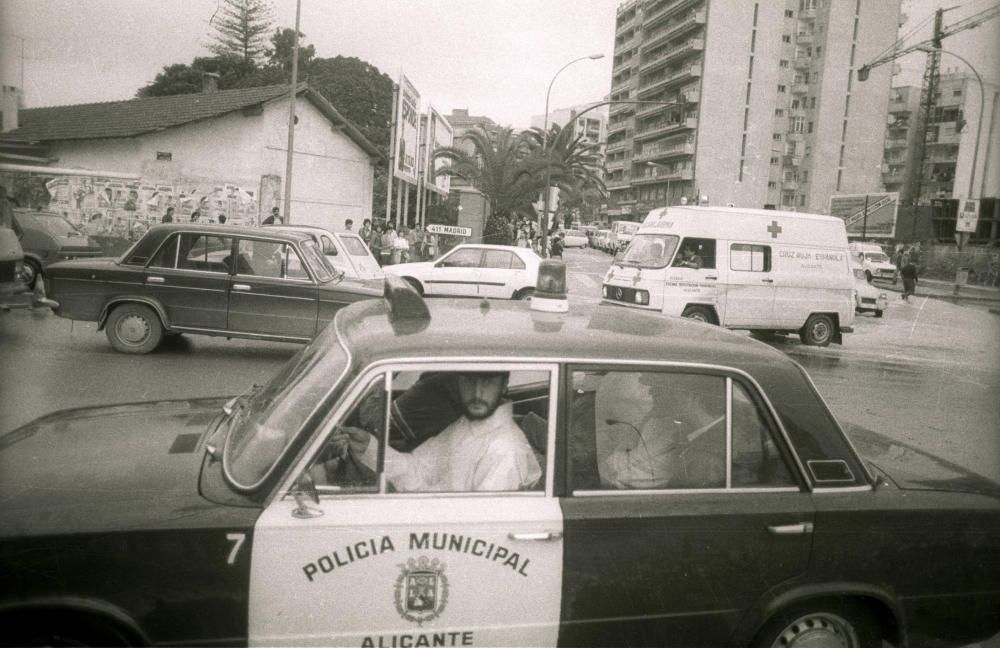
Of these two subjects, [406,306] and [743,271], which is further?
[743,271]

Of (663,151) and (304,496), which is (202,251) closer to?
(304,496)

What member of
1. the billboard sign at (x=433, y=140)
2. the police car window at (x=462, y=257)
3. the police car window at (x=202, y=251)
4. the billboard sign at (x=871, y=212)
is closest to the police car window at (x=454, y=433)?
the police car window at (x=202, y=251)

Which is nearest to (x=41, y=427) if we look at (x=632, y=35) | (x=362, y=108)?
(x=362, y=108)

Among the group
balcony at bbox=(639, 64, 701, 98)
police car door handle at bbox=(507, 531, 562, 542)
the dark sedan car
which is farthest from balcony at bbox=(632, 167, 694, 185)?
police car door handle at bbox=(507, 531, 562, 542)

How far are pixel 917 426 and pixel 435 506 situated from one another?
8.11 m

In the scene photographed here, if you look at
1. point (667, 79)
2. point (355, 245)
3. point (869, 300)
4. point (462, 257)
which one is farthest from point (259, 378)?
point (667, 79)

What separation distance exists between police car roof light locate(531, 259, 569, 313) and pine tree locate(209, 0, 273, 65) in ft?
45.4

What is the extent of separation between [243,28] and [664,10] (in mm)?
57697

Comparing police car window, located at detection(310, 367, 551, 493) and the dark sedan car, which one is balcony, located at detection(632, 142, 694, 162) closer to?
the dark sedan car

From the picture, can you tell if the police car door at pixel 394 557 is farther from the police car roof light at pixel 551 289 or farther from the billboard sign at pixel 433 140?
the billboard sign at pixel 433 140

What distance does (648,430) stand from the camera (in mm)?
2908

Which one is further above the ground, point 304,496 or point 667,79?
point 667,79

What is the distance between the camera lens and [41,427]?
3.10 meters

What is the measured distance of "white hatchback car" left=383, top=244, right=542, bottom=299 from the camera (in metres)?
17.3
